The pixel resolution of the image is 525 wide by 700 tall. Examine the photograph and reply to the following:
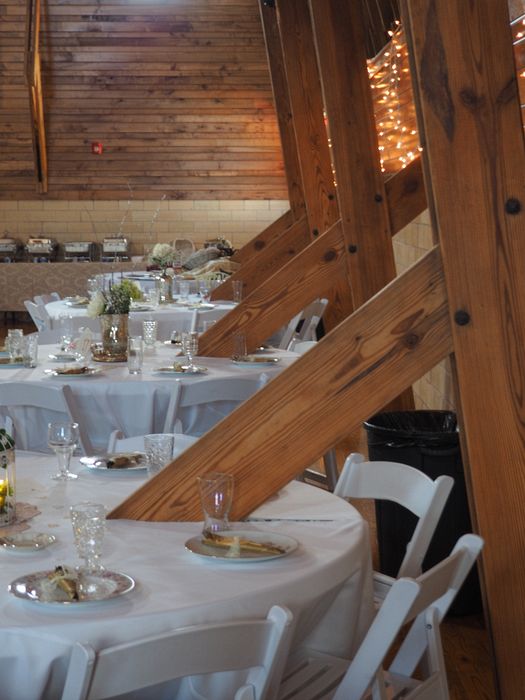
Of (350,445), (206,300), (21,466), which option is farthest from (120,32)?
(21,466)

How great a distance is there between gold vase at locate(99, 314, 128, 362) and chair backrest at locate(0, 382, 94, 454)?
595mm

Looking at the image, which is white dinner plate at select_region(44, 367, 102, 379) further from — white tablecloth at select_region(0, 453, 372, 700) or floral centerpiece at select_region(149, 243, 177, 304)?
floral centerpiece at select_region(149, 243, 177, 304)

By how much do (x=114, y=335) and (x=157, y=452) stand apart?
222 centimetres

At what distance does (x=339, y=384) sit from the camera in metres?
2.69

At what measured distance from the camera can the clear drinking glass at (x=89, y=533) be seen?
212cm

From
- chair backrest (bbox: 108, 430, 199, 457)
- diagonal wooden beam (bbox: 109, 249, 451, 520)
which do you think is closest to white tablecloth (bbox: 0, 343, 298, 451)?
chair backrest (bbox: 108, 430, 199, 457)

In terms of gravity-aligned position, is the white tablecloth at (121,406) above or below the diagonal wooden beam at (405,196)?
below

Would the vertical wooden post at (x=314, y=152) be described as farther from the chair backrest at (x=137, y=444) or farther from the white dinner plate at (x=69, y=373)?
the chair backrest at (x=137, y=444)

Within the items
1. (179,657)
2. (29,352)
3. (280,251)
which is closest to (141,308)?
(280,251)

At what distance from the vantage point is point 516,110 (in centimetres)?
262

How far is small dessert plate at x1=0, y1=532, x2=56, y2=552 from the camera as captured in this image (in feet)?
7.35

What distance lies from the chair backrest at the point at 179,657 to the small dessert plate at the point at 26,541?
679 mm

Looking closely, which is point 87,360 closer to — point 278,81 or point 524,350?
point 524,350

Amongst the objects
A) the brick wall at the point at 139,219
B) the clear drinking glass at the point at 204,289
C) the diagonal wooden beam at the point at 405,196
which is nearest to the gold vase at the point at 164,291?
the clear drinking glass at the point at 204,289
